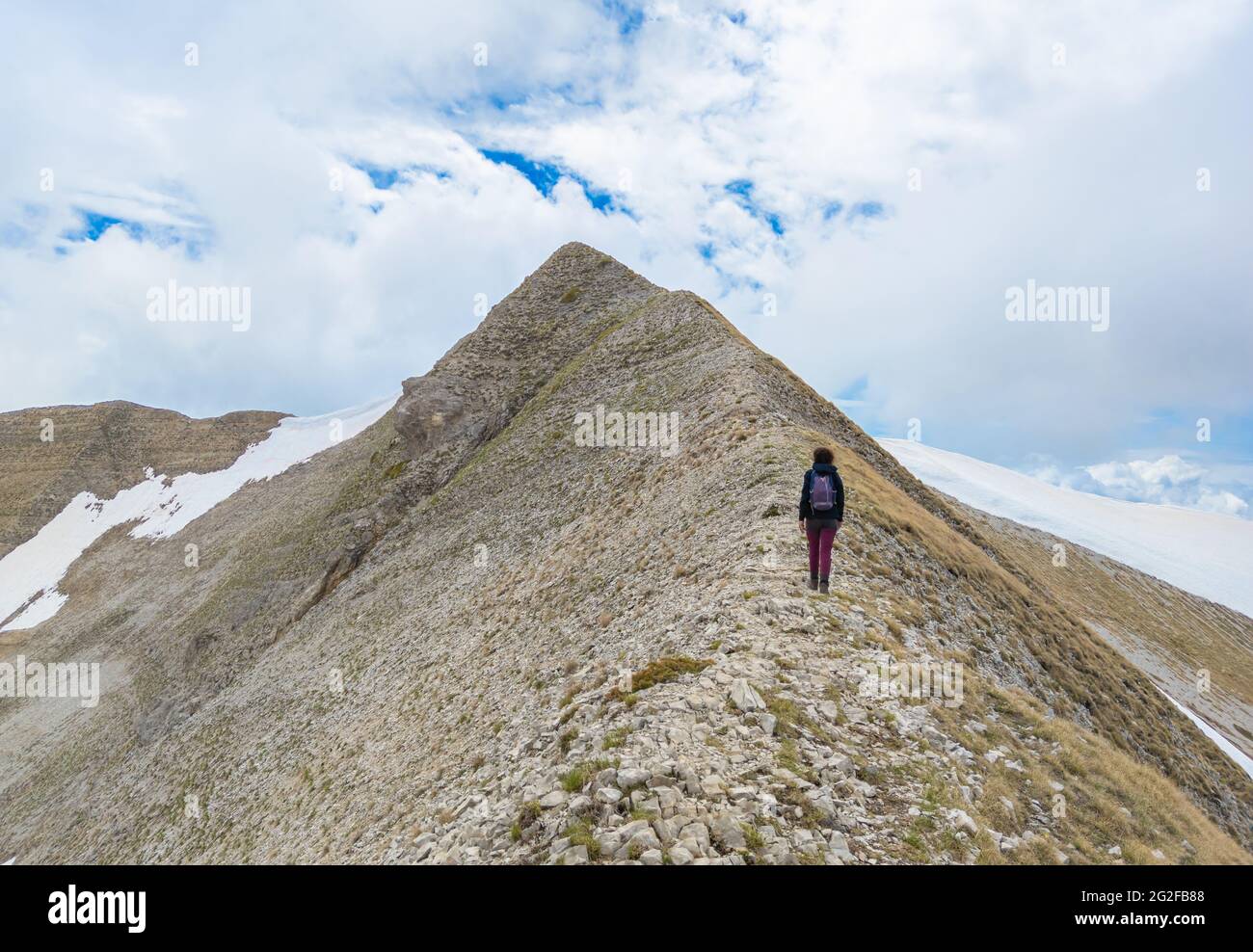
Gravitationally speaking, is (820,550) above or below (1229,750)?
above

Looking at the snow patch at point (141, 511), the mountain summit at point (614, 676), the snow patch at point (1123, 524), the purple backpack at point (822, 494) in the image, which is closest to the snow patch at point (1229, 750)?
the mountain summit at point (614, 676)

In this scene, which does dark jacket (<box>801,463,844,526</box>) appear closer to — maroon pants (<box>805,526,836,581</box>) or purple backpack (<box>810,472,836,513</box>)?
purple backpack (<box>810,472,836,513</box>)

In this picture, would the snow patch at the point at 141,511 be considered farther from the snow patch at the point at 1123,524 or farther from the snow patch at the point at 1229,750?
the snow patch at the point at 1123,524

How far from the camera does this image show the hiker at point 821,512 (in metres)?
14.8

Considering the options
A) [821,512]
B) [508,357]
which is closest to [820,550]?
[821,512]

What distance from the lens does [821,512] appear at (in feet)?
48.6

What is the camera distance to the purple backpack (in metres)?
14.8

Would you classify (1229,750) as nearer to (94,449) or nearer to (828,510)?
(828,510)

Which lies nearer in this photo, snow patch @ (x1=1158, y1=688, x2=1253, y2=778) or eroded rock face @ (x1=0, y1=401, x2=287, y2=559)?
snow patch @ (x1=1158, y1=688, x2=1253, y2=778)

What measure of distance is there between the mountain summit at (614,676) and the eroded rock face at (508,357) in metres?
0.32

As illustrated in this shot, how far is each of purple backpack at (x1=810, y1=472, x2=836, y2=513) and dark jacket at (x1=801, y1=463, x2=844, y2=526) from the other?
0.09m

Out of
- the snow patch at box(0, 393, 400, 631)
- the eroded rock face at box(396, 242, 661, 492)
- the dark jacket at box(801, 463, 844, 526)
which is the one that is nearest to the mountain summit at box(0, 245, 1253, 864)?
the eroded rock face at box(396, 242, 661, 492)

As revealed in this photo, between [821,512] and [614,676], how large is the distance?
19.5 ft
